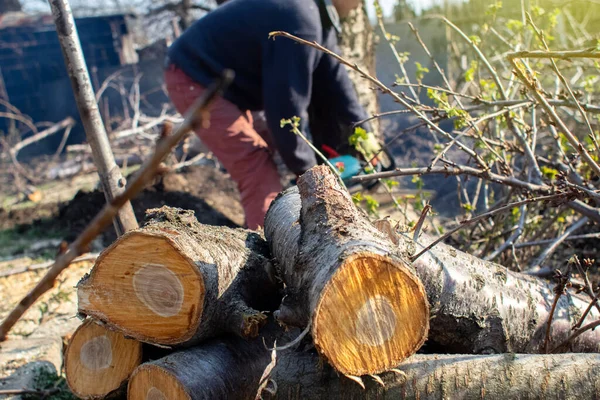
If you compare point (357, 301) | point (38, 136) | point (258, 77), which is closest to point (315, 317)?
→ point (357, 301)

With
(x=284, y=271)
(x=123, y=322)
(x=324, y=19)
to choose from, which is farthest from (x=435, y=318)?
(x=324, y=19)

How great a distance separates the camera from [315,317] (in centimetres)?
139

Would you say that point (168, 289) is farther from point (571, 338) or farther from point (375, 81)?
point (571, 338)

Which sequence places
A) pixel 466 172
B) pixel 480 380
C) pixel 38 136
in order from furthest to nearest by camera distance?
pixel 38 136, pixel 466 172, pixel 480 380

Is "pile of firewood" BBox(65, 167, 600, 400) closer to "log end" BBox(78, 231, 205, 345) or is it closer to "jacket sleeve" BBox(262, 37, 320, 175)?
"log end" BBox(78, 231, 205, 345)

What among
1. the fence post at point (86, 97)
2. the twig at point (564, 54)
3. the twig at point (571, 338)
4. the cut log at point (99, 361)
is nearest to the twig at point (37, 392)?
the cut log at point (99, 361)

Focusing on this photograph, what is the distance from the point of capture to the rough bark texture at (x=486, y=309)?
1.87 m

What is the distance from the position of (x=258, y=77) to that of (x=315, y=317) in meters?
2.84

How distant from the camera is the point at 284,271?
73.2 inches

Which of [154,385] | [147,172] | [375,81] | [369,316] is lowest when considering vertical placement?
[154,385]

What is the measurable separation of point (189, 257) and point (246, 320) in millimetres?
251

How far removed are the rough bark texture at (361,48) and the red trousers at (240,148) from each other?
184 cm

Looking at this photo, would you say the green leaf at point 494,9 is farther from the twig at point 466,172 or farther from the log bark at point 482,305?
the log bark at point 482,305

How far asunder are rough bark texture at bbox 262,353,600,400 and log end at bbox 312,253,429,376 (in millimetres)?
117
